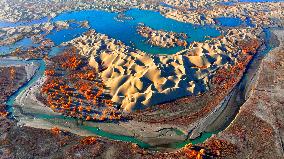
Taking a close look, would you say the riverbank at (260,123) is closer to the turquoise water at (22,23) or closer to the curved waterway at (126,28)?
the curved waterway at (126,28)

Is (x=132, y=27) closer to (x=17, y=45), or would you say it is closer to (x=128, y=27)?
(x=128, y=27)

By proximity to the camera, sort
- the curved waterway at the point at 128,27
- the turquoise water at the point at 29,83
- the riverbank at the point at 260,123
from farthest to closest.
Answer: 1. the curved waterway at the point at 128,27
2. the turquoise water at the point at 29,83
3. the riverbank at the point at 260,123

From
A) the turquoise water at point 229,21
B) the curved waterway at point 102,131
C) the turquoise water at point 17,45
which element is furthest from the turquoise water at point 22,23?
the turquoise water at point 229,21

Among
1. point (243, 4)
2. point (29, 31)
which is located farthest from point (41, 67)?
point (243, 4)

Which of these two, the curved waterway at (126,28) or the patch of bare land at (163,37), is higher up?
the patch of bare land at (163,37)

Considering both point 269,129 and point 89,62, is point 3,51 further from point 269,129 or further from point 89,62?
point 269,129

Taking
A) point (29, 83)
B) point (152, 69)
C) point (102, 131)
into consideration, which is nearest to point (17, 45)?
point (29, 83)

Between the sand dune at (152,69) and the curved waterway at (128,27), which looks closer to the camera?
the sand dune at (152,69)

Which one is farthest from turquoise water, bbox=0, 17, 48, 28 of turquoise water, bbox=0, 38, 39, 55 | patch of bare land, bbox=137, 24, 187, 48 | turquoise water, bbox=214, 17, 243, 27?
turquoise water, bbox=214, 17, 243, 27

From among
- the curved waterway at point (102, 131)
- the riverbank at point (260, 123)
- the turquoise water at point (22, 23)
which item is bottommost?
the turquoise water at point (22, 23)
